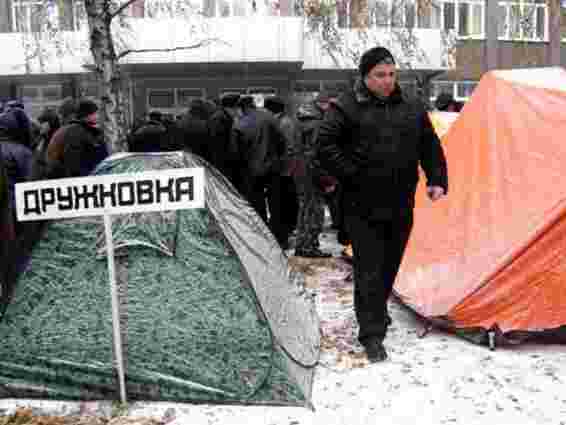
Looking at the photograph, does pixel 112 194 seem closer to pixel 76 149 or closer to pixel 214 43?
pixel 76 149

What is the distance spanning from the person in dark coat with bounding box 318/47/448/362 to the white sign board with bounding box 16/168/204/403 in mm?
1106

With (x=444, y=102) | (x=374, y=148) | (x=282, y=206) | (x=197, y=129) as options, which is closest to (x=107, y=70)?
(x=197, y=129)

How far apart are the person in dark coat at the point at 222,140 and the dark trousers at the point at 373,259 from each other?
126 inches

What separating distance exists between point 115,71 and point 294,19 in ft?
41.2

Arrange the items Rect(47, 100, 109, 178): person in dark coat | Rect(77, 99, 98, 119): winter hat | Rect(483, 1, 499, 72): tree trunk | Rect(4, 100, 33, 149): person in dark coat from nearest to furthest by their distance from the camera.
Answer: Rect(47, 100, 109, 178): person in dark coat, Rect(77, 99, 98, 119): winter hat, Rect(4, 100, 33, 149): person in dark coat, Rect(483, 1, 499, 72): tree trunk

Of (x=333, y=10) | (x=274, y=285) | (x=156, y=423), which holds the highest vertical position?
(x=333, y=10)

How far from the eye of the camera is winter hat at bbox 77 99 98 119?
545 cm

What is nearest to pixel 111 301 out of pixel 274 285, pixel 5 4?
pixel 274 285

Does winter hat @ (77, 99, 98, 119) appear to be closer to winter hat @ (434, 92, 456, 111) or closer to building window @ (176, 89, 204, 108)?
winter hat @ (434, 92, 456, 111)

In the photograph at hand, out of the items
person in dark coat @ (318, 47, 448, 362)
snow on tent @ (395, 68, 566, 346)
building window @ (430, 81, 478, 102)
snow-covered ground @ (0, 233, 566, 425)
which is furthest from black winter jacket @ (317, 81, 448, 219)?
building window @ (430, 81, 478, 102)

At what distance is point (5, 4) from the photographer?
2091 cm

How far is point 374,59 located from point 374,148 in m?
0.56

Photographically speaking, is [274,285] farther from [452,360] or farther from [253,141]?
[253,141]

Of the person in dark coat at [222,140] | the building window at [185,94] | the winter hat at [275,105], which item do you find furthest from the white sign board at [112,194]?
the building window at [185,94]
